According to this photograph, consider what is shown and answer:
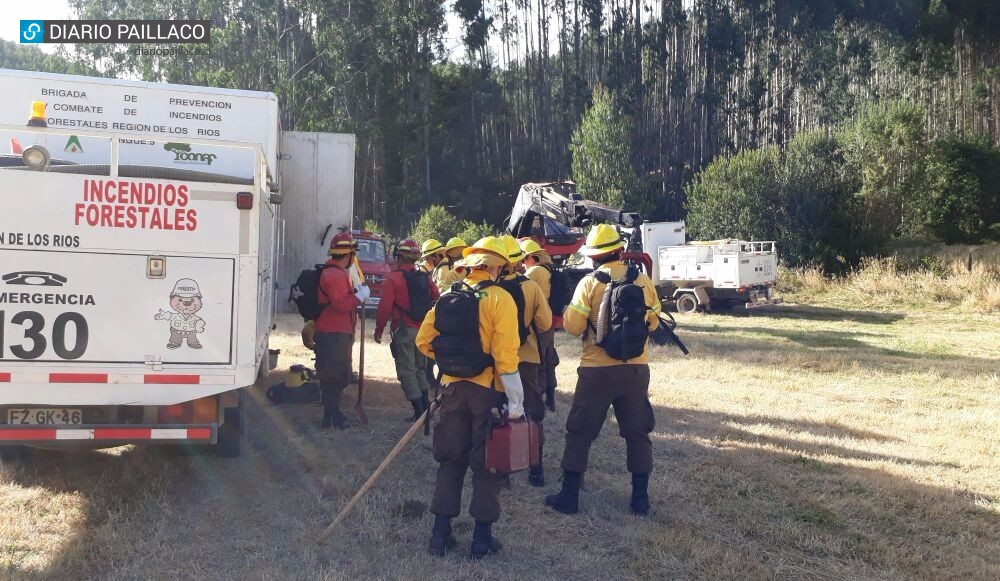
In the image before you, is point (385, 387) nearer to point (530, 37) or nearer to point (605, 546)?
point (605, 546)

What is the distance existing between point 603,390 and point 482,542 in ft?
4.69

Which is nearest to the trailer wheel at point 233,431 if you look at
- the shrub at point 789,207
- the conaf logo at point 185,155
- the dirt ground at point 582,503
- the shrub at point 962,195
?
the dirt ground at point 582,503

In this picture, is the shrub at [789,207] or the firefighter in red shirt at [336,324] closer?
the firefighter in red shirt at [336,324]

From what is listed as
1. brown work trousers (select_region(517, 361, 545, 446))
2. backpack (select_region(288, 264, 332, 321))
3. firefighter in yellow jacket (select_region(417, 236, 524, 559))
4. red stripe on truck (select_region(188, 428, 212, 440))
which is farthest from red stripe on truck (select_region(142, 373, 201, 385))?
backpack (select_region(288, 264, 332, 321))

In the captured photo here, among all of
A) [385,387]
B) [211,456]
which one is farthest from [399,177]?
[211,456]

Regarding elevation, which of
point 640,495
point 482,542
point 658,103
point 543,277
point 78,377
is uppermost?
point 658,103

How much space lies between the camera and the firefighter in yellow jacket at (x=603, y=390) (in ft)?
20.2

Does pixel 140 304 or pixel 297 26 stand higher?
pixel 297 26

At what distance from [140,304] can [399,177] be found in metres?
41.8

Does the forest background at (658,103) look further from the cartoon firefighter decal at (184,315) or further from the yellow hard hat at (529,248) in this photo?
the cartoon firefighter decal at (184,315)

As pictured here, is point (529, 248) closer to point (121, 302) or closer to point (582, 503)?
point (582, 503)

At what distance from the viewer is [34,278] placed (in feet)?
17.1

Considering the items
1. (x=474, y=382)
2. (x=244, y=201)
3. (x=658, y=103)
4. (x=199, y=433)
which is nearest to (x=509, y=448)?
(x=474, y=382)

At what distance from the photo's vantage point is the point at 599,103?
132ft
